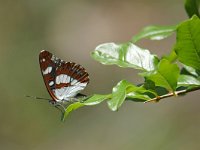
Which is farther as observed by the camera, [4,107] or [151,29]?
[4,107]

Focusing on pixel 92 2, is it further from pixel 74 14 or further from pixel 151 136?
pixel 151 136

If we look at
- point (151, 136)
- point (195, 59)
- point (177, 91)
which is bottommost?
point (151, 136)

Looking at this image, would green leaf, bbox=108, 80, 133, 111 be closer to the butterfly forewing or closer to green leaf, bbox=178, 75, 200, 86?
green leaf, bbox=178, 75, 200, 86

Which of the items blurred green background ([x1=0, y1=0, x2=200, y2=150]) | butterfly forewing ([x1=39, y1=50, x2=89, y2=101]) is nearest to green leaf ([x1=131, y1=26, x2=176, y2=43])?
butterfly forewing ([x1=39, y1=50, x2=89, y2=101])

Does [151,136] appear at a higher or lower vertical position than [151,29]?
lower

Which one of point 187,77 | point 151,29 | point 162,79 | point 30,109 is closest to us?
point 162,79

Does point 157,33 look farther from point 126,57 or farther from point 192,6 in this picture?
point 126,57

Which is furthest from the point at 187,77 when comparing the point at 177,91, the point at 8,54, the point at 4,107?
the point at 8,54
